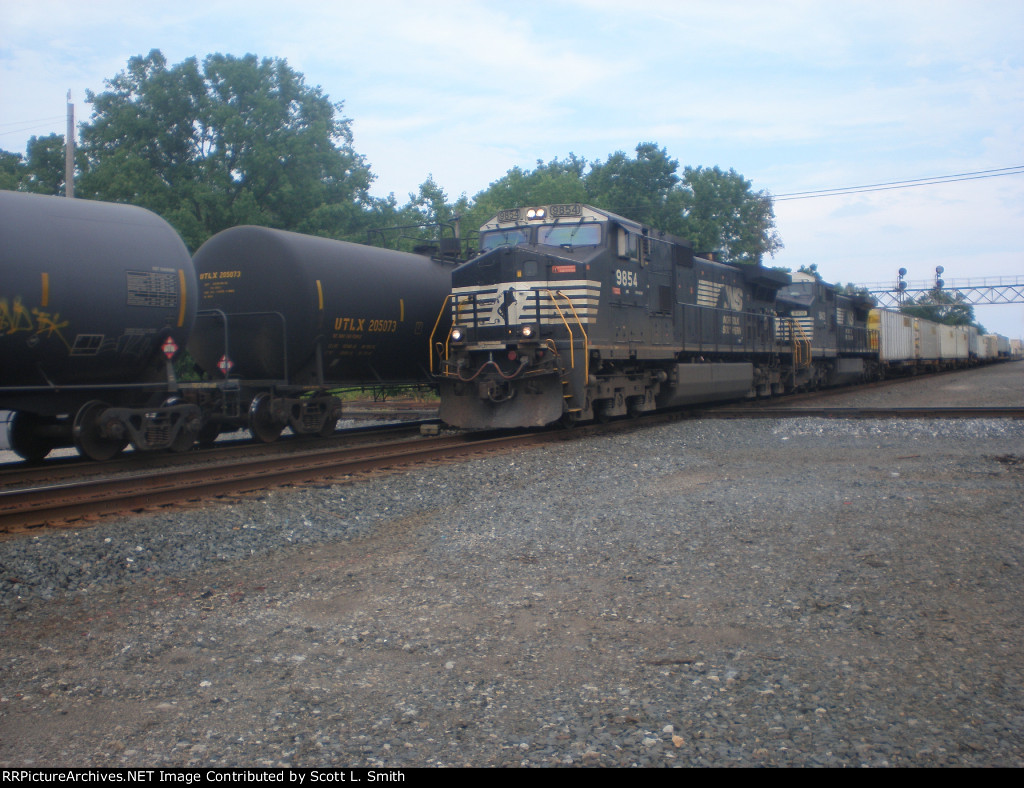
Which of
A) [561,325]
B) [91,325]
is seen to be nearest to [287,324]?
[91,325]

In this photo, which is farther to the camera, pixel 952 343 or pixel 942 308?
pixel 942 308

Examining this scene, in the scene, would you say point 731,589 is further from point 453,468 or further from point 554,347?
point 554,347

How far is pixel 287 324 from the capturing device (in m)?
11.6

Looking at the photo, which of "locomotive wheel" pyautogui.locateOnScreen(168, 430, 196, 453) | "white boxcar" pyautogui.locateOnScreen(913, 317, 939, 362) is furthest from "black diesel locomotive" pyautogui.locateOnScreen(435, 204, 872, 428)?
"white boxcar" pyautogui.locateOnScreen(913, 317, 939, 362)

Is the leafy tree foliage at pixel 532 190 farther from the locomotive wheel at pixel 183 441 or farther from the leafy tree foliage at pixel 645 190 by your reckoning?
the locomotive wheel at pixel 183 441

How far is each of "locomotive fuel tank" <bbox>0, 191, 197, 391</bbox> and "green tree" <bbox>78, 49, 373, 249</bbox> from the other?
1963cm

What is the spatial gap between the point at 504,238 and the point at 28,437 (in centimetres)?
744

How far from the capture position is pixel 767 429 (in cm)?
1315

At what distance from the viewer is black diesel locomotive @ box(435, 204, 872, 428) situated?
1195cm

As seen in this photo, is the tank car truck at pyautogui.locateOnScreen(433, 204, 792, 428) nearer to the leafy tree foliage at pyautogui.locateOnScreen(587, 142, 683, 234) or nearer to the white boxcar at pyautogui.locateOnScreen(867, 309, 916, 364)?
the white boxcar at pyautogui.locateOnScreen(867, 309, 916, 364)

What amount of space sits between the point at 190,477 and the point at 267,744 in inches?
259

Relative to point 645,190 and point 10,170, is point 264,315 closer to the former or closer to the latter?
point 10,170

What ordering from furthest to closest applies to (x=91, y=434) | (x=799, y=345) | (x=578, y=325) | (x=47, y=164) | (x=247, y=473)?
(x=47, y=164)
(x=799, y=345)
(x=578, y=325)
(x=91, y=434)
(x=247, y=473)
